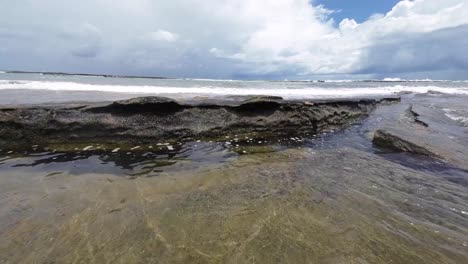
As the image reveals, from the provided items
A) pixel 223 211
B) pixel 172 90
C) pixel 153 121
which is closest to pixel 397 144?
pixel 223 211

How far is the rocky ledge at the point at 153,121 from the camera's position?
6.57 meters

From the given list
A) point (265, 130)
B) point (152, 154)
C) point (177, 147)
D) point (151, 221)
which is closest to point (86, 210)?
point (151, 221)

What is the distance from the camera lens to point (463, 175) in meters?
5.01

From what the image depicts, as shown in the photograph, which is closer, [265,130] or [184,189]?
[184,189]

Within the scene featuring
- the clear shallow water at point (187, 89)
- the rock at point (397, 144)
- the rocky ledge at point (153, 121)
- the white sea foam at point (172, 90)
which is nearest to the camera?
the rock at point (397, 144)

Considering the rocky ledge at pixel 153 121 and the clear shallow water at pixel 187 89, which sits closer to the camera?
the rocky ledge at pixel 153 121

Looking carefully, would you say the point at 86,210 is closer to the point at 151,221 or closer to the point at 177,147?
the point at 151,221

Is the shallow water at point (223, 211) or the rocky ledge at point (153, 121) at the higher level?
the rocky ledge at point (153, 121)

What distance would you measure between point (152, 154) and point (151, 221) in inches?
114

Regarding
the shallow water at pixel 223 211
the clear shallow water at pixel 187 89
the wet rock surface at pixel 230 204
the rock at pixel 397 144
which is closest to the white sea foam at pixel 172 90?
the clear shallow water at pixel 187 89

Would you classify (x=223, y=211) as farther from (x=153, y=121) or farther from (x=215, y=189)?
(x=153, y=121)

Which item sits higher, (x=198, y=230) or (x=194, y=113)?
(x=194, y=113)

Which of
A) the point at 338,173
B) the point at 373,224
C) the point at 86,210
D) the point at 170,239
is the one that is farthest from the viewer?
the point at 338,173

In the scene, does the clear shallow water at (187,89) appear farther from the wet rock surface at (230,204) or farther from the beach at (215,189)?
the wet rock surface at (230,204)
